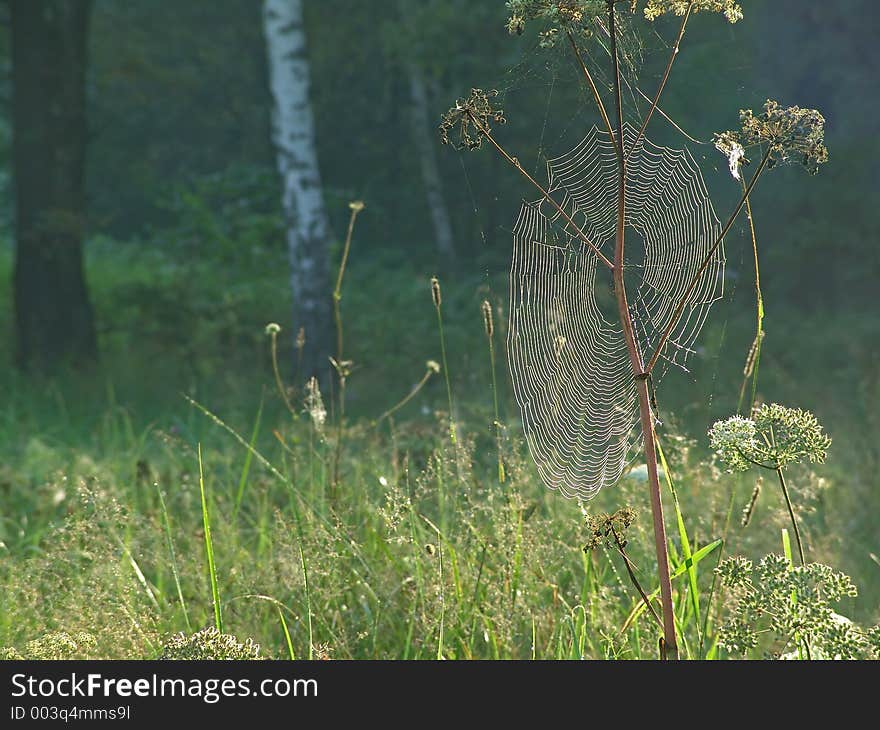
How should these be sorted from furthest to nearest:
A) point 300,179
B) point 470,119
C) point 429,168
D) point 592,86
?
point 429,168, point 300,179, point 470,119, point 592,86

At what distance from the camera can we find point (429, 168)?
53.4ft

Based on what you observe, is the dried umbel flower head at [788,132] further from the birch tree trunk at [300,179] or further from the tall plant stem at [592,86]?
the birch tree trunk at [300,179]

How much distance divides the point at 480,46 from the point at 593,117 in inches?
99.2

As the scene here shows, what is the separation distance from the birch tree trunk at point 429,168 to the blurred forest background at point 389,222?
0.05m

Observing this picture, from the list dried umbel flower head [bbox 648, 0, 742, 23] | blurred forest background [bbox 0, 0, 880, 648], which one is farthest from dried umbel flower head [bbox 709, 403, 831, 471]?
dried umbel flower head [bbox 648, 0, 742, 23]

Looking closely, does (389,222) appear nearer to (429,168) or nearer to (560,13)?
(429,168)

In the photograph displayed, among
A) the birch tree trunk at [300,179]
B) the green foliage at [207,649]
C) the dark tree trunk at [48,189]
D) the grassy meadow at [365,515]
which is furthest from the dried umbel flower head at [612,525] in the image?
the dark tree trunk at [48,189]

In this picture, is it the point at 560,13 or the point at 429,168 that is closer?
the point at 560,13

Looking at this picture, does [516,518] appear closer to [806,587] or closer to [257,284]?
[806,587]

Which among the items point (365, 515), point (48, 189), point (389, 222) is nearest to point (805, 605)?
point (365, 515)

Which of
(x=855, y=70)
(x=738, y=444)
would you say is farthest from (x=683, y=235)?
(x=855, y=70)

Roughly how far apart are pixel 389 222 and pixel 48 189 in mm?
9694

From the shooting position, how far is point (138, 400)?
707cm

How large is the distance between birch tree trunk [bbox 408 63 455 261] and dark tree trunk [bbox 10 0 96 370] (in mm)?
8074
